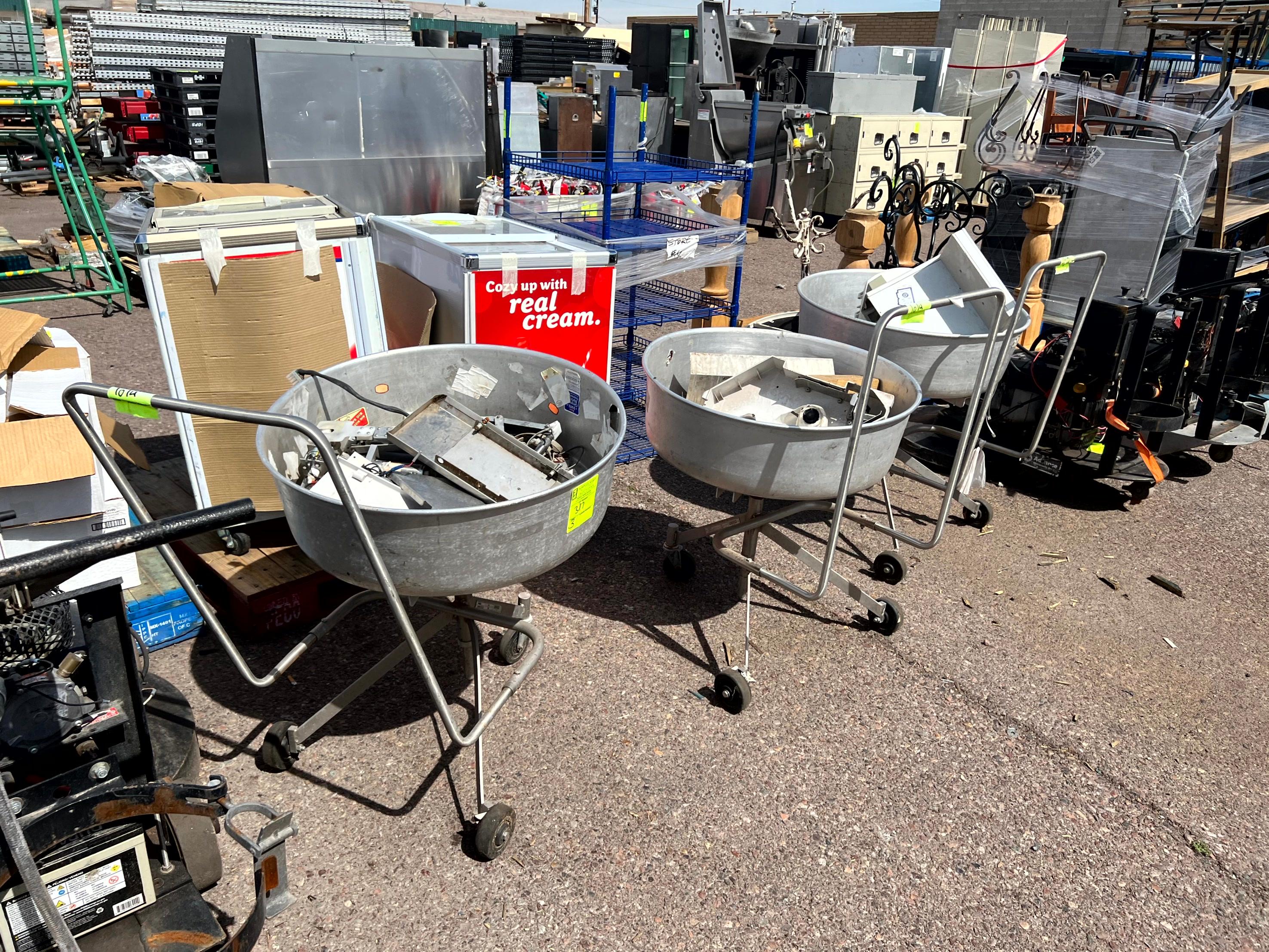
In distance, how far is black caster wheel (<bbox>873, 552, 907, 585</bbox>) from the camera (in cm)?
393

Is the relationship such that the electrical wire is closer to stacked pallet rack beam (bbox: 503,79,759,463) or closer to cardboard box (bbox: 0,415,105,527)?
cardboard box (bbox: 0,415,105,527)

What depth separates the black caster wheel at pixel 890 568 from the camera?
3.93 m

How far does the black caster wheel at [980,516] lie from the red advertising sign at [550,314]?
2.06 meters

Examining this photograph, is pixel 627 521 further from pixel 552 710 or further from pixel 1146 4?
pixel 1146 4

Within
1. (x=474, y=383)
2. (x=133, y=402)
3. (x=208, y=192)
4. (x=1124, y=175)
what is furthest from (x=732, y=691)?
(x=1124, y=175)

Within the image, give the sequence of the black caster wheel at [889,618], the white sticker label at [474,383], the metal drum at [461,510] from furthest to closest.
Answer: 1. the black caster wheel at [889,618]
2. the white sticker label at [474,383]
3. the metal drum at [461,510]

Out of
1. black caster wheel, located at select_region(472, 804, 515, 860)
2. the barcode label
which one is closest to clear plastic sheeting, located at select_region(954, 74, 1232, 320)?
black caster wheel, located at select_region(472, 804, 515, 860)

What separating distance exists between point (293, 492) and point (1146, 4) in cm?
1166

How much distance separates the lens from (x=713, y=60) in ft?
37.4

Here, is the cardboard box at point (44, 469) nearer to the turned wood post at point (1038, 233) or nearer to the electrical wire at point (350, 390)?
the electrical wire at point (350, 390)

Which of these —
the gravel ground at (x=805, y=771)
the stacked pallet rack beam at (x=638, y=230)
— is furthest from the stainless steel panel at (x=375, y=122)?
the gravel ground at (x=805, y=771)

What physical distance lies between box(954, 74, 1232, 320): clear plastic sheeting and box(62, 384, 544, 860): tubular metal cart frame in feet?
16.1

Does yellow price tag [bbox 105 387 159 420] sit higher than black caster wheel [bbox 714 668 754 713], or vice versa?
yellow price tag [bbox 105 387 159 420]

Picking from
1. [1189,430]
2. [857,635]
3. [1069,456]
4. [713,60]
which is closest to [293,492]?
[857,635]
